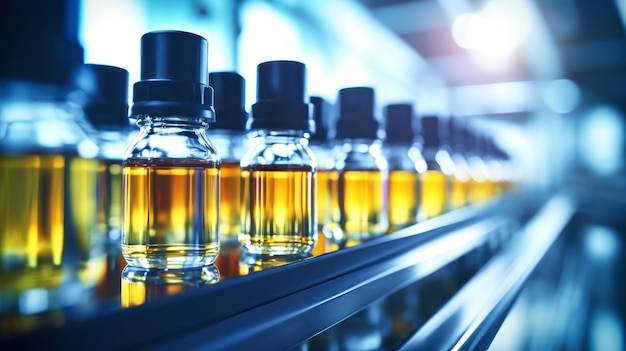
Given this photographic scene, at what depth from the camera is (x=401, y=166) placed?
1.04 m

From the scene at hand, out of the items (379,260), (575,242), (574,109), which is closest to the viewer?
(379,260)

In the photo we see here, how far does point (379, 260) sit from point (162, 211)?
0.24 metres

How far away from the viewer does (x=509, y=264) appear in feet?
2.99

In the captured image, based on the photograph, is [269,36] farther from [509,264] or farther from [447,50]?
[447,50]

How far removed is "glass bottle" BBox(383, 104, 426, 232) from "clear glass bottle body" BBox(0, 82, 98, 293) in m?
0.61

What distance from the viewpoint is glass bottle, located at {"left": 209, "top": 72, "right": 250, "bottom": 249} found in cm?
64

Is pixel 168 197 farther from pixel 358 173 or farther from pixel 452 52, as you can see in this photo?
pixel 452 52

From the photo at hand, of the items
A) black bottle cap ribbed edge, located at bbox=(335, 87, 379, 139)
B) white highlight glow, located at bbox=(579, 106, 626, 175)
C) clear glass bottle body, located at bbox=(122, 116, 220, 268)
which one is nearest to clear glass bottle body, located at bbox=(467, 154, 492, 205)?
black bottle cap ribbed edge, located at bbox=(335, 87, 379, 139)

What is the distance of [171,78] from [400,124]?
2.21ft

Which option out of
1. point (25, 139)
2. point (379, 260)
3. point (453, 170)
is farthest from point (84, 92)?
point (453, 170)

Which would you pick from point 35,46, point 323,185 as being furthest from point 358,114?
point 35,46

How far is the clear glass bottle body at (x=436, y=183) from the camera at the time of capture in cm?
123

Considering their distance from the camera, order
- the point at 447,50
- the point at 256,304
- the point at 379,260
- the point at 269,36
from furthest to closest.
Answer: the point at 447,50, the point at 269,36, the point at 379,260, the point at 256,304

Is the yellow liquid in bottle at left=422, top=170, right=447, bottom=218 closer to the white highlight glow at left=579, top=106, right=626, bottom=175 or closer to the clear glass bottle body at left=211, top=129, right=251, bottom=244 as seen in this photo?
the clear glass bottle body at left=211, top=129, right=251, bottom=244
